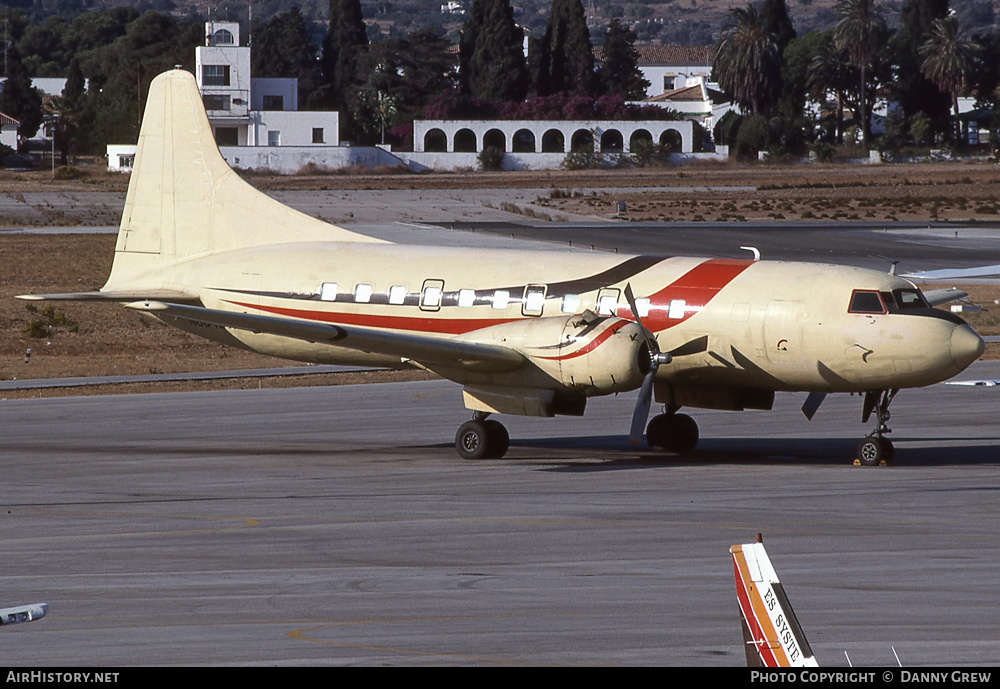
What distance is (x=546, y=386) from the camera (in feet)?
75.0

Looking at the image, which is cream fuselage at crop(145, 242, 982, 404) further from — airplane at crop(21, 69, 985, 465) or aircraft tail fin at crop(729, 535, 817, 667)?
aircraft tail fin at crop(729, 535, 817, 667)

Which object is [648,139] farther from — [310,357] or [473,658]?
[473,658]

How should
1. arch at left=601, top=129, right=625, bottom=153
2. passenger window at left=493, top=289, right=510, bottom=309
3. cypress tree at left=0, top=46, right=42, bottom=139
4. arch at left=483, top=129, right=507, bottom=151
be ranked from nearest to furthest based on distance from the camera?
Answer: passenger window at left=493, top=289, right=510, bottom=309 → arch at left=483, top=129, right=507, bottom=151 → arch at left=601, top=129, right=625, bottom=153 → cypress tree at left=0, top=46, right=42, bottom=139

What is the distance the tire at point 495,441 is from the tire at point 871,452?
6.09 meters

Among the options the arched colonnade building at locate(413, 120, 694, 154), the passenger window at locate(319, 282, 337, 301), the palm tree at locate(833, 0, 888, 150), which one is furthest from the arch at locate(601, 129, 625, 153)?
the passenger window at locate(319, 282, 337, 301)

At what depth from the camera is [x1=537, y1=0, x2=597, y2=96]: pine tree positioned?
579 ft

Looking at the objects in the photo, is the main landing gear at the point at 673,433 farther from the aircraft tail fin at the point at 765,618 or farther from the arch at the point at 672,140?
the arch at the point at 672,140

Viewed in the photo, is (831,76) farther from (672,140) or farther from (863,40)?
(672,140)

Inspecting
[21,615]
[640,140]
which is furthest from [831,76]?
[21,615]

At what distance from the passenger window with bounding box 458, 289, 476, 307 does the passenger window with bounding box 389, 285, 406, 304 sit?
1.17m

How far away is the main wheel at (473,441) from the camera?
23953 mm

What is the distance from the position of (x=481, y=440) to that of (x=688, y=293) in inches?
174

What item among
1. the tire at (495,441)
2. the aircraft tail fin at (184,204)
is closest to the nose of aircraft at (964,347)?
the tire at (495,441)
